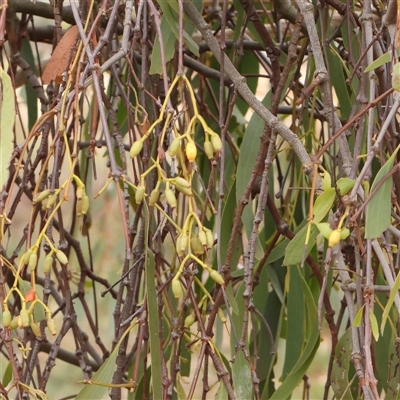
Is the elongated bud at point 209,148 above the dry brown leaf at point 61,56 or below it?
below

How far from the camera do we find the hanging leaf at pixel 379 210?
1.75 feet

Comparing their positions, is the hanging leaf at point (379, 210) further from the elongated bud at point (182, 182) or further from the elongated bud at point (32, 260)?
the elongated bud at point (32, 260)

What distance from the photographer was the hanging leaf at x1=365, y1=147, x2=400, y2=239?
0.53 m

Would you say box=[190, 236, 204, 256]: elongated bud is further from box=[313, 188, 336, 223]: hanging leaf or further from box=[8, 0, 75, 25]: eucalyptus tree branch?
box=[8, 0, 75, 25]: eucalyptus tree branch

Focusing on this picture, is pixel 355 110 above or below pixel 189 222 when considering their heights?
above

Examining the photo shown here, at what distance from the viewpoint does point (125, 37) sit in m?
0.64

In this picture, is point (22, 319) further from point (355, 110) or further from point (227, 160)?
point (227, 160)

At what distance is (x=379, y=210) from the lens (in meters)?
0.54

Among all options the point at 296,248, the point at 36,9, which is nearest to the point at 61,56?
the point at 296,248

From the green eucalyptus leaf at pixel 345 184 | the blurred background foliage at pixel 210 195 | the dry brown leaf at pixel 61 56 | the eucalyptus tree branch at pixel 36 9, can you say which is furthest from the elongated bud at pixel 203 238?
the eucalyptus tree branch at pixel 36 9

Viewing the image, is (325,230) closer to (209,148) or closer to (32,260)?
(209,148)

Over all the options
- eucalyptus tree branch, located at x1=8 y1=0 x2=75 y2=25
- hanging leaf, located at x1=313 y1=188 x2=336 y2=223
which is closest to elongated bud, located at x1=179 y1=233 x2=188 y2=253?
hanging leaf, located at x1=313 y1=188 x2=336 y2=223

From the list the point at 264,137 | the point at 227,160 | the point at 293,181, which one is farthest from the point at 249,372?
the point at 227,160

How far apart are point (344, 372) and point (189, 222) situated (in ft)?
1.11
